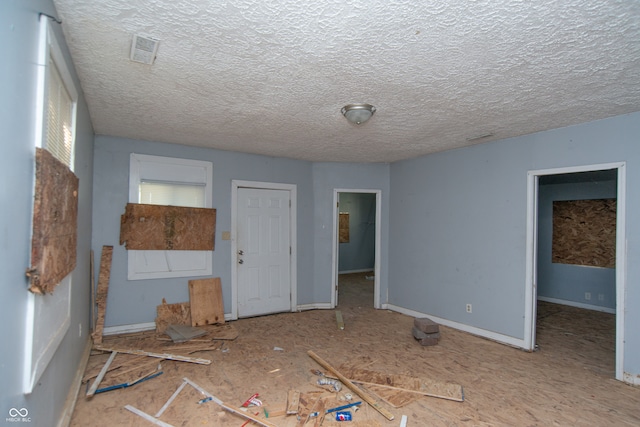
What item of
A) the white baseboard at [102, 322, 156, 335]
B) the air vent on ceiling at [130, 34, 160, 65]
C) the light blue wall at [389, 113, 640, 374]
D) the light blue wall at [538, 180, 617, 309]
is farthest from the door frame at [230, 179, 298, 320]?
the light blue wall at [538, 180, 617, 309]

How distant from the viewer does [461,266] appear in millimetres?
4531

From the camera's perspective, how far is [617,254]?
317cm

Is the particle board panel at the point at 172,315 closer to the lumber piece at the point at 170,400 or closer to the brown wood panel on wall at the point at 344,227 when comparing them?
the lumber piece at the point at 170,400

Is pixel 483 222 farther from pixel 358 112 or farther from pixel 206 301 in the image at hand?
pixel 206 301

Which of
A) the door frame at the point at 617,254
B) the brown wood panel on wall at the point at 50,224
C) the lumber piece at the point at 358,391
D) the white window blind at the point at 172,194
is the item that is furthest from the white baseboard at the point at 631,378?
the white window blind at the point at 172,194

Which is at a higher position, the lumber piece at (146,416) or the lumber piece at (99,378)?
the lumber piece at (99,378)

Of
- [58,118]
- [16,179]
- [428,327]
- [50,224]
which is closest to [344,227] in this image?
[428,327]

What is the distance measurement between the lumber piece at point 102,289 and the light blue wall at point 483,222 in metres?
4.13

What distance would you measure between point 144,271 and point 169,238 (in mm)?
516

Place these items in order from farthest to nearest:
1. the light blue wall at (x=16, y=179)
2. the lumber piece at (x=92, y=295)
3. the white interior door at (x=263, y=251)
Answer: the white interior door at (x=263, y=251), the lumber piece at (x=92, y=295), the light blue wall at (x=16, y=179)

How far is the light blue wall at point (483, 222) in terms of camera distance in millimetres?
3084

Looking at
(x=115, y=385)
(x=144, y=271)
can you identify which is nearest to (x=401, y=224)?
(x=144, y=271)

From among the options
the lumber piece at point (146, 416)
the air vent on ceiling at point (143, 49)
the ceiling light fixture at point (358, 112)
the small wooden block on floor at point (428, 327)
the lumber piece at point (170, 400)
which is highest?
the air vent on ceiling at point (143, 49)

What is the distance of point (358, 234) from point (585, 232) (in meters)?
5.26
